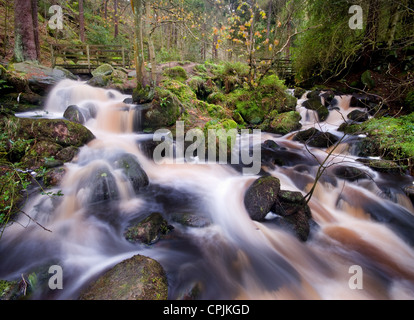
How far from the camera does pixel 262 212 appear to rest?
392cm

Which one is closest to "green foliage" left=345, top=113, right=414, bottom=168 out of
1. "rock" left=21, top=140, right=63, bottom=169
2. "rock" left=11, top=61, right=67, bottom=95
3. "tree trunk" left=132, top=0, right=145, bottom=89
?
"tree trunk" left=132, top=0, right=145, bottom=89

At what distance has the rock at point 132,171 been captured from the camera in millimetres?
4637

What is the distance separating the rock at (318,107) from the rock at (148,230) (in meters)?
8.69

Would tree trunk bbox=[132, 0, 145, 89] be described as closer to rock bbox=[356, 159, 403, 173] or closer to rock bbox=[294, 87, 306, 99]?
rock bbox=[356, 159, 403, 173]

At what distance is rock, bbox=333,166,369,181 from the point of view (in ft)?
16.4

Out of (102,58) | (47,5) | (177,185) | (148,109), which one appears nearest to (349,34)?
(148,109)

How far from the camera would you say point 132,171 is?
4.71 m

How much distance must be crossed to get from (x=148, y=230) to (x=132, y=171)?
5.91 ft

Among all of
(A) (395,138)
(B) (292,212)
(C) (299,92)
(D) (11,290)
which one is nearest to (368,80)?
(C) (299,92)

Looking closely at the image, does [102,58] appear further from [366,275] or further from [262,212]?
[366,275]

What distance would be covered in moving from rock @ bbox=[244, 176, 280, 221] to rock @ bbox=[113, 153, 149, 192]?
2491 millimetres

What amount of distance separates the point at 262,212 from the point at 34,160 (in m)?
4.91

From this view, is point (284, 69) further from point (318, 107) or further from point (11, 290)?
point (11, 290)

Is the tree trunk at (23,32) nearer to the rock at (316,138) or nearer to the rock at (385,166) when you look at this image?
the rock at (316,138)
